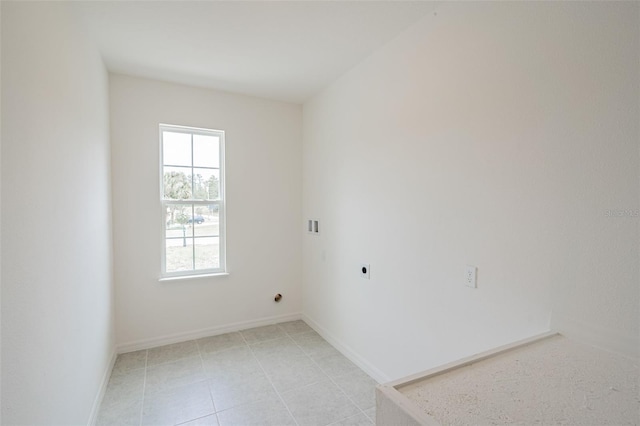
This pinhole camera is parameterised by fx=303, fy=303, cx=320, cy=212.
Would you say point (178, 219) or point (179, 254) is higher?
point (178, 219)

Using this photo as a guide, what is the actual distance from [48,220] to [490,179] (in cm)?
216

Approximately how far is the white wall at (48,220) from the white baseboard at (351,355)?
1.96 metres

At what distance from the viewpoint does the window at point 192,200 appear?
316 cm

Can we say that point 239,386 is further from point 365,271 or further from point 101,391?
point 365,271

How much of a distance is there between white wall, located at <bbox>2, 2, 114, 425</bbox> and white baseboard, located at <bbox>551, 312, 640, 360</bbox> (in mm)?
2080

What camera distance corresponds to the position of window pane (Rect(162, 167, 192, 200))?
10.4ft

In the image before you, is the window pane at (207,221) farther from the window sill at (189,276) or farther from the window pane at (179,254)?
the window sill at (189,276)

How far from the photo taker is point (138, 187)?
2975mm

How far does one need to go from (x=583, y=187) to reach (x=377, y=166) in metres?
1.38

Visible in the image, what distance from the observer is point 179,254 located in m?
3.23

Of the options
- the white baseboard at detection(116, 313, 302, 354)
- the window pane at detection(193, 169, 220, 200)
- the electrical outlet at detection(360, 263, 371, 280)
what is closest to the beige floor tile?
the electrical outlet at detection(360, 263, 371, 280)

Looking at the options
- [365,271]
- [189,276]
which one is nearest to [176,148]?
[189,276]

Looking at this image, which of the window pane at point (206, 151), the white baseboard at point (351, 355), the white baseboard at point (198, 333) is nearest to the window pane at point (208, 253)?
the white baseboard at point (198, 333)

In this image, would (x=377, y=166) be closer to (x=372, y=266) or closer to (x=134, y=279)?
(x=372, y=266)
